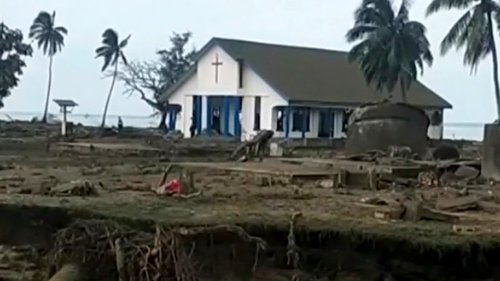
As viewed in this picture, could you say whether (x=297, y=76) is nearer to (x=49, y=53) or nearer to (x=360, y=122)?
(x=360, y=122)

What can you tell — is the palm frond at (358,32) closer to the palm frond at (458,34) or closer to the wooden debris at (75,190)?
the palm frond at (458,34)

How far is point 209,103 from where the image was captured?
5041 cm

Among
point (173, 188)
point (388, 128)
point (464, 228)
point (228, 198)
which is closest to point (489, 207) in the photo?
point (464, 228)

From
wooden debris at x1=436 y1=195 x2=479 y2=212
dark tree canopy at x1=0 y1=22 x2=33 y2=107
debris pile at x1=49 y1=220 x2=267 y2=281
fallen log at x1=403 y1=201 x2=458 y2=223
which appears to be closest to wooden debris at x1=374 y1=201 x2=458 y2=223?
fallen log at x1=403 y1=201 x2=458 y2=223

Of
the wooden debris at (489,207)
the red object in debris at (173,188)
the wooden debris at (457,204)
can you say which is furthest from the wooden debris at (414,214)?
the red object in debris at (173,188)

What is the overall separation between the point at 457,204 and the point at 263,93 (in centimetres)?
3465

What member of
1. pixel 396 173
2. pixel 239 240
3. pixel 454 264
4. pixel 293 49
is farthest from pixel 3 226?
pixel 293 49

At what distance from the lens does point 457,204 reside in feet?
43.1

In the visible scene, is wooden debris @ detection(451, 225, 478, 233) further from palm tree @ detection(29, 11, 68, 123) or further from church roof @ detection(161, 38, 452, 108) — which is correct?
palm tree @ detection(29, 11, 68, 123)

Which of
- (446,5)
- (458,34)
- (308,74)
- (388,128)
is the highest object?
(446,5)

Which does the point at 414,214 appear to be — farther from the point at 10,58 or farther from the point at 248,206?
the point at 10,58

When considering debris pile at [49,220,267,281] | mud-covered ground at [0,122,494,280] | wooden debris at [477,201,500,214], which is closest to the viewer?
debris pile at [49,220,267,281]

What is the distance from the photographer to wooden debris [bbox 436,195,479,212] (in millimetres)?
12883

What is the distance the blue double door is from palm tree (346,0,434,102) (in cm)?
715
